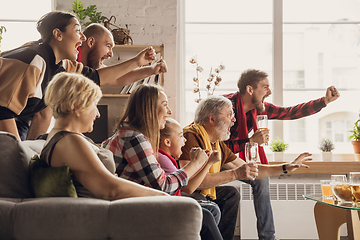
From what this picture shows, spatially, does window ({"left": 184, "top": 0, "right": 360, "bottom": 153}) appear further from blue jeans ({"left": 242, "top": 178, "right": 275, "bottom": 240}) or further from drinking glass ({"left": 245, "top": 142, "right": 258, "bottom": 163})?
drinking glass ({"left": 245, "top": 142, "right": 258, "bottom": 163})

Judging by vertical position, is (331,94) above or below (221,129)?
above

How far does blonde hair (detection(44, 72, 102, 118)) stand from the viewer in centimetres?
128

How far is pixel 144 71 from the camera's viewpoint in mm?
2424

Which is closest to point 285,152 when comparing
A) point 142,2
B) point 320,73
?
point 320,73

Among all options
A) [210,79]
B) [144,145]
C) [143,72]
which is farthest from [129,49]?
[144,145]

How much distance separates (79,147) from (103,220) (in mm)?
263

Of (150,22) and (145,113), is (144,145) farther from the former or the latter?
(150,22)

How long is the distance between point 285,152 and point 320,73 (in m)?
0.88

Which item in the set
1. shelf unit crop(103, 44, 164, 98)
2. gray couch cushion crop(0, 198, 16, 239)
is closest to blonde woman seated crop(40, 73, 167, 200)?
gray couch cushion crop(0, 198, 16, 239)

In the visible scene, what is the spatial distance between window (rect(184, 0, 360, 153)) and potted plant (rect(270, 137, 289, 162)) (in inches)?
9.2

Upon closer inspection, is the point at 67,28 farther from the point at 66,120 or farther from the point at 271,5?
the point at 271,5

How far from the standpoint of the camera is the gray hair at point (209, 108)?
2418 mm

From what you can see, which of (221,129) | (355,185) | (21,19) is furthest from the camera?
(21,19)

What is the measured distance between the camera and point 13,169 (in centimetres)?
124
